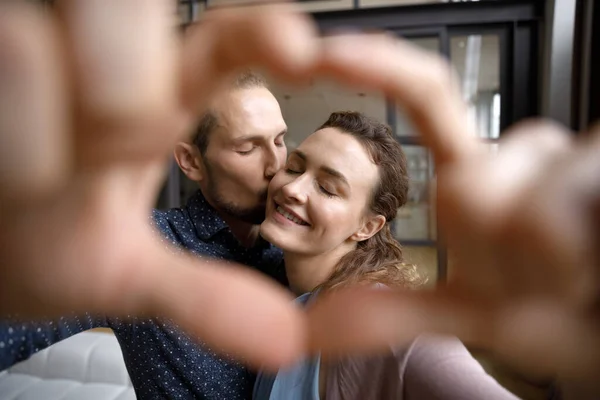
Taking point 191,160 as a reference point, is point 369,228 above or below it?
below

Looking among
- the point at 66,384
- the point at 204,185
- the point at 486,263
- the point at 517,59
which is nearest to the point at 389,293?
the point at 486,263

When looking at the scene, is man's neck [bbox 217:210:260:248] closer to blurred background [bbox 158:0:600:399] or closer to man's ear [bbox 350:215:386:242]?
man's ear [bbox 350:215:386:242]

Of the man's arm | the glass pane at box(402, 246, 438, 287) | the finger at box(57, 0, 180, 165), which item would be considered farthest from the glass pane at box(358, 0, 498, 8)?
the finger at box(57, 0, 180, 165)

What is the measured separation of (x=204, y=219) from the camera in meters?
0.68

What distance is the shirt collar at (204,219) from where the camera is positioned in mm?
662

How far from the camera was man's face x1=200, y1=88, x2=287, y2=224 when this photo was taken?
0.69 meters

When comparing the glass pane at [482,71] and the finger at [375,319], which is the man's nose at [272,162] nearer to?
the finger at [375,319]

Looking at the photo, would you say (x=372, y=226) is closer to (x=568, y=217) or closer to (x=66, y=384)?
Answer: (x=568, y=217)

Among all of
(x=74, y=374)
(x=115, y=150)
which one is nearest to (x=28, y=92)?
(x=115, y=150)

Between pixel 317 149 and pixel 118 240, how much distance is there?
1.74 ft

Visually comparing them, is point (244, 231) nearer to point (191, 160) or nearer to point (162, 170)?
point (191, 160)

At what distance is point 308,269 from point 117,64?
1.88 feet

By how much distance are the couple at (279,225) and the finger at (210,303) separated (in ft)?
1.15

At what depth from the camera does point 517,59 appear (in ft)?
6.25
